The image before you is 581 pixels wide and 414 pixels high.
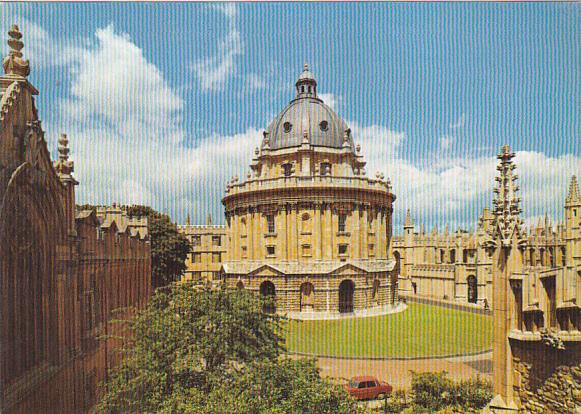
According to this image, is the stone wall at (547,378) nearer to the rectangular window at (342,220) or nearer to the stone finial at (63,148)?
the stone finial at (63,148)

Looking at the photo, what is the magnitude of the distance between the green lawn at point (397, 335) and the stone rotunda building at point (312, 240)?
3369 millimetres

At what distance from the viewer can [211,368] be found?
12.7 meters

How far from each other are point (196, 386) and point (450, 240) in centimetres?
6162

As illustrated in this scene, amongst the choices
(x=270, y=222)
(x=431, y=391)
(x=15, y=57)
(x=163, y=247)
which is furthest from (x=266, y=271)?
(x=15, y=57)

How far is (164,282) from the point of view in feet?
137

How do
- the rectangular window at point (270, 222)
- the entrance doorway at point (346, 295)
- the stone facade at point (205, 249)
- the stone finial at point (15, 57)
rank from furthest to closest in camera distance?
the stone facade at point (205, 249), the rectangular window at point (270, 222), the entrance doorway at point (346, 295), the stone finial at point (15, 57)

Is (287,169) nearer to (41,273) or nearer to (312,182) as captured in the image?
(312,182)

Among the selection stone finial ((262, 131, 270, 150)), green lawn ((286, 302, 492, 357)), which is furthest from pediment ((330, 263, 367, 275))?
stone finial ((262, 131, 270, 150))

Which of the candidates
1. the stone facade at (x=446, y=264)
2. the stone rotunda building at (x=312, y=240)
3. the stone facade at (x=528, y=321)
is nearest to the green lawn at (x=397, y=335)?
the stone rotunda building at (x=312, y=240)

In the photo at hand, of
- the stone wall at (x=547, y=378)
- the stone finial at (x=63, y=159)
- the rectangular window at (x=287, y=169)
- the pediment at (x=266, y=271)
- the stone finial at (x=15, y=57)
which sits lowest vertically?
the pediment at (x=266, y=271)

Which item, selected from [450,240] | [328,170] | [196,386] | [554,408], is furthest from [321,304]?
[450,240]

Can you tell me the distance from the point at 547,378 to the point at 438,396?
22.9 ft

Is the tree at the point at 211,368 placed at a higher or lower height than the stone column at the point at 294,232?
lower

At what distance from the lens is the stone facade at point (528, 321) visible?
8.46 metres
